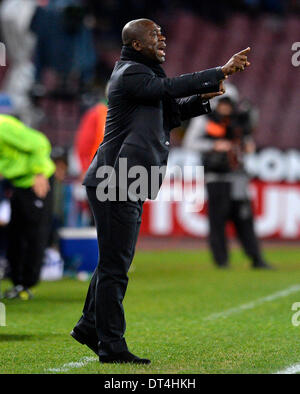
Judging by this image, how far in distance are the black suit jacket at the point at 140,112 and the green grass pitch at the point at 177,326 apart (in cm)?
106

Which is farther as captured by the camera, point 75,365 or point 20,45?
point 20,45

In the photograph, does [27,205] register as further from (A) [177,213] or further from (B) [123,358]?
(A) [177,213]

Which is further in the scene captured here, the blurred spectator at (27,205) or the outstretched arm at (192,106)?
the blurred spectator at (27,205)

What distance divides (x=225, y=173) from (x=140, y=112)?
23.6 feet

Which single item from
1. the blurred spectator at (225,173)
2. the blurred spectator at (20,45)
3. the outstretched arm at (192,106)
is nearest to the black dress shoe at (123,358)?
the outstretched arm at (192,106)

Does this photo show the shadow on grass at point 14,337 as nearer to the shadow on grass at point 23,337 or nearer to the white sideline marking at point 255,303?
the shadow on grass at point 23,337

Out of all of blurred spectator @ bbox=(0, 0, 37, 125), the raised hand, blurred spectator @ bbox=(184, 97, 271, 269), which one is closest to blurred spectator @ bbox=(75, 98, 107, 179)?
blurred spectator @ bbox=(184, 97, 271, 269)

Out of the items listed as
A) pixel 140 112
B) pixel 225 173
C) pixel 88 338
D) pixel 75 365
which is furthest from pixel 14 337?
pixel 225 173

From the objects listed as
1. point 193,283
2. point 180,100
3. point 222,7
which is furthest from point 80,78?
point 180,100

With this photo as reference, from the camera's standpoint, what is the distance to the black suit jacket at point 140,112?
5195 mm

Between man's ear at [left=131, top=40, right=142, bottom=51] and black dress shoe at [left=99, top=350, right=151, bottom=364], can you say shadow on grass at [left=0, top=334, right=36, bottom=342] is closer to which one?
black dress shoe at [left=99, top=350, right=151, bottom=364]

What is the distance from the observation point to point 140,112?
17.5 ft

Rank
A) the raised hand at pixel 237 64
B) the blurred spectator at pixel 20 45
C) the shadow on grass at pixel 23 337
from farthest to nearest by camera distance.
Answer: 1. the blurred spectator at pixel 20 45
2. the shadow on grass at pixel 23 337
3. the raised hand at pixel 237 64
